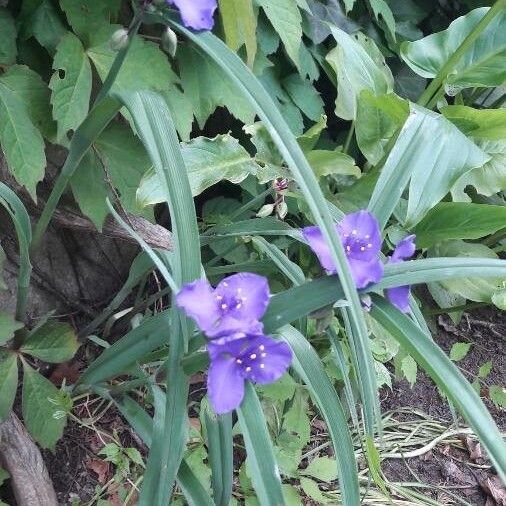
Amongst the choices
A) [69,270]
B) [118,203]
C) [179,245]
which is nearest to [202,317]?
[179,245]

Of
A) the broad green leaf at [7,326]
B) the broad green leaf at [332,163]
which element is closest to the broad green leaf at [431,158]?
the broad green leaf at [332,163]

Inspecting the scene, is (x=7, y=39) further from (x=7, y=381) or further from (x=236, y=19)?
(x=7, y=381)

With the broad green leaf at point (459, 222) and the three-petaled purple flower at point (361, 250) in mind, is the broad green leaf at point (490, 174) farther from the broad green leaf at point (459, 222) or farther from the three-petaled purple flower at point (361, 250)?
the three-petaled purple flower at point (361, 250)

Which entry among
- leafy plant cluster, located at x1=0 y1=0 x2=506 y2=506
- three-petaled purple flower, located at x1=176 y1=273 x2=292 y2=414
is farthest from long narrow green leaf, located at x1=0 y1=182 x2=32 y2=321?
three-petaled purple flower, located at x1=176 y1=273 x2=292 y2=414

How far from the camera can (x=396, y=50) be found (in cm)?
173

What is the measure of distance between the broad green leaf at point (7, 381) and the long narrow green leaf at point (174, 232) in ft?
1.24

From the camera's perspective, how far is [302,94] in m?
1.48

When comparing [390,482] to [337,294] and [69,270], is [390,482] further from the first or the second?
[337,294]

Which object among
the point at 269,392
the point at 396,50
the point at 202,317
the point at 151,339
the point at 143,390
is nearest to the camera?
the point at 202,317

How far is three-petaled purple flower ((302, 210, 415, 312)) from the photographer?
0.65m

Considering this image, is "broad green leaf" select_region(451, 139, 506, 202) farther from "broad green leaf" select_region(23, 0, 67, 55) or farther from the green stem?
"broad green leaf" select_region(23, 0, 67, 55)

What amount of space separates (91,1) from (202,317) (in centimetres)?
69

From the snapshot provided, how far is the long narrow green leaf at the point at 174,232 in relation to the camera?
27.1 inches

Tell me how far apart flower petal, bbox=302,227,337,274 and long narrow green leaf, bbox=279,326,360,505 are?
0.43 ft
